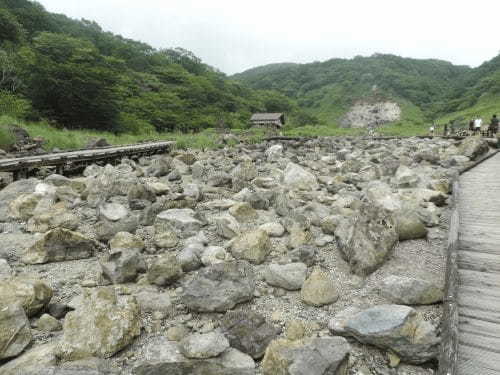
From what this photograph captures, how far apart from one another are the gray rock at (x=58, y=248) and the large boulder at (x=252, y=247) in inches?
72.4

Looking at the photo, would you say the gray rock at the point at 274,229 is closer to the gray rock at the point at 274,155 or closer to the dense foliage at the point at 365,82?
the gray rock at the point at 274,155

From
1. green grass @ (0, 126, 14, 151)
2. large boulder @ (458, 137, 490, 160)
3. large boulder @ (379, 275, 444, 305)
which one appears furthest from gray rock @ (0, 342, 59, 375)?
large boulder @ (458, 137, 490, 160)

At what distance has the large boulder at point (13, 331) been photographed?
223 cm

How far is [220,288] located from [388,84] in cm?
10206

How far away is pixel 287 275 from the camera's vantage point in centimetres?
329

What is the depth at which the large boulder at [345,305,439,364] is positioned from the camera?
7.32 feet

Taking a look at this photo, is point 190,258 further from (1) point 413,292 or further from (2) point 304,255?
(1) point 413,292

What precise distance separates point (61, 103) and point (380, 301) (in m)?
21.8

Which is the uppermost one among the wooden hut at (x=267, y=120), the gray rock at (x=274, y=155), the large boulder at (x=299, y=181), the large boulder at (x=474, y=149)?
the wooden hut at (x=267, y=120)

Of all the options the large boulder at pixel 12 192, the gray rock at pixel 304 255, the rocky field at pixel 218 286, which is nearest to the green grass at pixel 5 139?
the large boulder at pixel 12 192

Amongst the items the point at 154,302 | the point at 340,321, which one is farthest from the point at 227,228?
the point at 340,321

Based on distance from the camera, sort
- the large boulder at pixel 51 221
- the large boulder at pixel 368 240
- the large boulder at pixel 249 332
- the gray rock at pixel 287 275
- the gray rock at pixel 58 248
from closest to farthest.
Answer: the large boulder at pixel 249 332 < the gray rock at pixel 287 275 < the large boulder at pixel 368 240 < the gray rock at pixel 58 248 < the large boulder at pixel 51 221

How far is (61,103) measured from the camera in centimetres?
1934

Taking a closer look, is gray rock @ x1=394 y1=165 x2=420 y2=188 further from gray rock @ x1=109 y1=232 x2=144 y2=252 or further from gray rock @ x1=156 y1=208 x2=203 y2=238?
gray rock @ x1=109 y1=232 x2=144 y2=252
